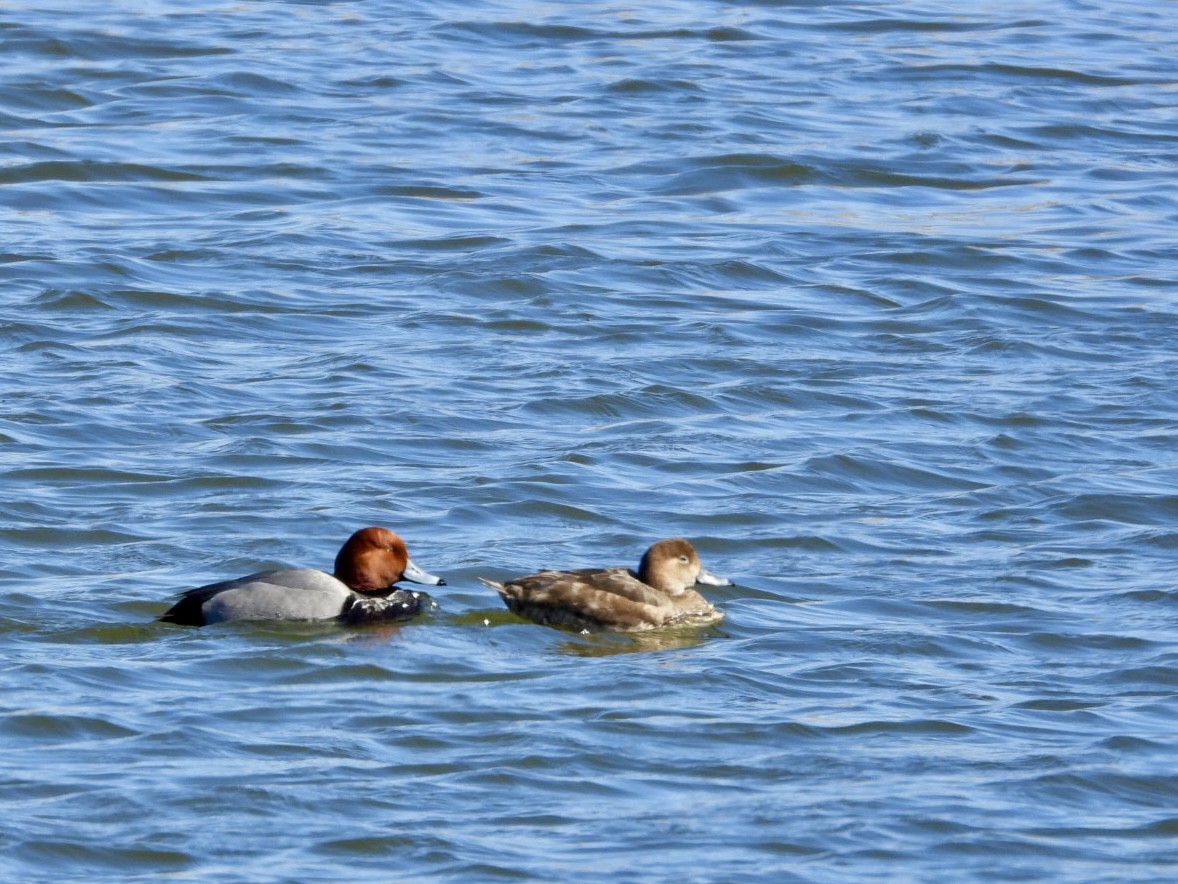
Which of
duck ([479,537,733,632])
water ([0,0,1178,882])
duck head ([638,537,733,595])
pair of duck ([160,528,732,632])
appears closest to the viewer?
water ([0,0,1178,882])

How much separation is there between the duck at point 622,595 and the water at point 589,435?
0.39 ft

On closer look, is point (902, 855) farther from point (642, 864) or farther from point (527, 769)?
point (527, 769)

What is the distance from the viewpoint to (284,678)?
27.2 feet

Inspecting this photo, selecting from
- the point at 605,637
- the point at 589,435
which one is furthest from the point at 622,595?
the point at 589,435

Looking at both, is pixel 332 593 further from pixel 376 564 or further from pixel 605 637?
pixel 605 637

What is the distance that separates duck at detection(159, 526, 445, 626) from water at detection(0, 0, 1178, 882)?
108mm

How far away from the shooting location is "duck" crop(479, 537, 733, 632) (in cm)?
898

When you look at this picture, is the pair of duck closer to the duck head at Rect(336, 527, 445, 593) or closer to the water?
the duck head at Rect(336, 527, 445, 593)

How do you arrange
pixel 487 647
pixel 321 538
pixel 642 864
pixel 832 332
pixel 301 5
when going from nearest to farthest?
pixel 642 864 < pixel 487 647 < pixel 321 538 < pixel 832 332 < pixel 301 5

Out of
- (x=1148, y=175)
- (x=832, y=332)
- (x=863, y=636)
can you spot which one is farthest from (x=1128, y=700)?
(x=1148, y=175)

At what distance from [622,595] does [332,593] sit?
3.66 feet

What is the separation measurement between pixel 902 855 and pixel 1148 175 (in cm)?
1220

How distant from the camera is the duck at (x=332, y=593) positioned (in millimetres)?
8742

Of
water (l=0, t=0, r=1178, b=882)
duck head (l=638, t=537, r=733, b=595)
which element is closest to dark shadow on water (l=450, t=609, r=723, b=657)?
water (l=0, t=0, r=1178, b=882)
